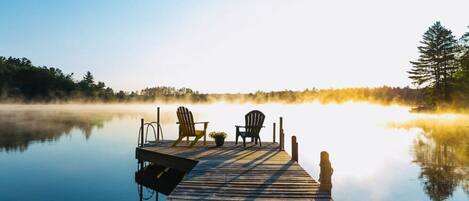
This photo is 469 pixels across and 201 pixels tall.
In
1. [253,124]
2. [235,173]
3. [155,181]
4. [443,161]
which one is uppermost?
[253,124]

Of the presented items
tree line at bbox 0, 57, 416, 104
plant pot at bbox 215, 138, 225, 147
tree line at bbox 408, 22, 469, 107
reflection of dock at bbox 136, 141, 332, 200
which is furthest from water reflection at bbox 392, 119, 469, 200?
tree line at bbox 0, 57, 416, 104

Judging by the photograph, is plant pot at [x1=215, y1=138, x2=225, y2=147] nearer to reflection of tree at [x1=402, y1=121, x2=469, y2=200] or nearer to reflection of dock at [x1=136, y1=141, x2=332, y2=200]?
reflection of dock at [x1=136, y1=141, x2=332, y2=200]

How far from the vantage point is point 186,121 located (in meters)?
12.4

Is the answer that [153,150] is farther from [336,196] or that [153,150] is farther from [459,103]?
[459,103]

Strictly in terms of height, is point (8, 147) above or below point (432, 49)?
below

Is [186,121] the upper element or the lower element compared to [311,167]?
upper

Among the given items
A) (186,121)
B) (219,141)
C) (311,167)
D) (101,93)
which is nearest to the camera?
(186,121)

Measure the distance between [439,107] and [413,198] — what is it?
A: 4069 centimetres

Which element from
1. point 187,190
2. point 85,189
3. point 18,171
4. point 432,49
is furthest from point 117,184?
point 432,49

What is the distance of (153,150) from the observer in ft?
41.1

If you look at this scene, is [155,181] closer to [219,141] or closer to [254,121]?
[219,141]

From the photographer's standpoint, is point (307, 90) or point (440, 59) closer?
point (440, 59)

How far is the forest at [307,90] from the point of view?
151 feet

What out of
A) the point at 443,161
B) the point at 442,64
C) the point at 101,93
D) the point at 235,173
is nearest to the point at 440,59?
the point at 442,64
